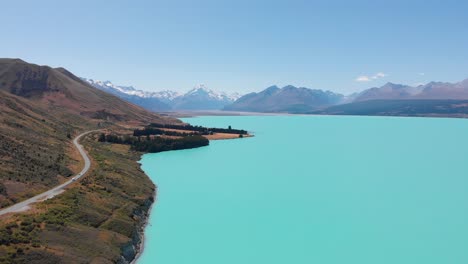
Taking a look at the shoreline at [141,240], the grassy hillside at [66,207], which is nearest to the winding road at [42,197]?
the grassy hillside at [66,207]

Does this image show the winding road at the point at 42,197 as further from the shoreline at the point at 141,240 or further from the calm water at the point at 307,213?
the calm water at the point at 307,213

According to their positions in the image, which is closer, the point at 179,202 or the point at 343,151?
the point at 179,202

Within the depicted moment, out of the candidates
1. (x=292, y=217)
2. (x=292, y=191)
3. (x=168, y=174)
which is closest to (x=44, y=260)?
(x=292, y=217)

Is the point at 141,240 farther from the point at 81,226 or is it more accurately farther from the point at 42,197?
the point at 42,197

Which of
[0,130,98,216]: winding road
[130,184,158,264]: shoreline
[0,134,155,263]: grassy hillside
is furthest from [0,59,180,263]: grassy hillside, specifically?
[0,130,98,216]: winding road

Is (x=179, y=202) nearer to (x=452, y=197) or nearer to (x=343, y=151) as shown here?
(x=452, y=197)

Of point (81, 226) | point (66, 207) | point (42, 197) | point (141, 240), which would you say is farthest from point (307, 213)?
point (42, 197)

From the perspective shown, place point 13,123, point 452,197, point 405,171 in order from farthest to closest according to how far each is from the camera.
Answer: point 405,171
point 13,123
point 452,197

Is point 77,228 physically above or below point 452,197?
above

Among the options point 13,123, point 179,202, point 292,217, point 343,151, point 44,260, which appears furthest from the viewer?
point 343,151
